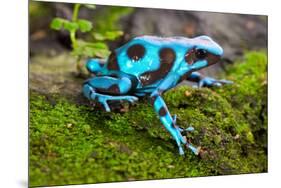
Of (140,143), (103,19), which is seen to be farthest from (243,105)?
(103,19)

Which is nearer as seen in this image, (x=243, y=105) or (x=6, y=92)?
(x=6, y=92)

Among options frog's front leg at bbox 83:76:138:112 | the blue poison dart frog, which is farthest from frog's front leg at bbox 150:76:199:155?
frog's front leg at bbox 83:76:138:112

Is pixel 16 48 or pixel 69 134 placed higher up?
pixel 16 48

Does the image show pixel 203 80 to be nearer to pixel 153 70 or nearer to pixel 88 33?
pixel 153 70

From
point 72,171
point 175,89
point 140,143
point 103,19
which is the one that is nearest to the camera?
point 72,171

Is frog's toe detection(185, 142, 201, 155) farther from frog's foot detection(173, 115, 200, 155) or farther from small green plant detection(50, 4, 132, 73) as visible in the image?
small green plant detection(50, 4, 132, 73)

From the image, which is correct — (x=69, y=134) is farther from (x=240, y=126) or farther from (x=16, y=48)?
(x=240, y=126)
